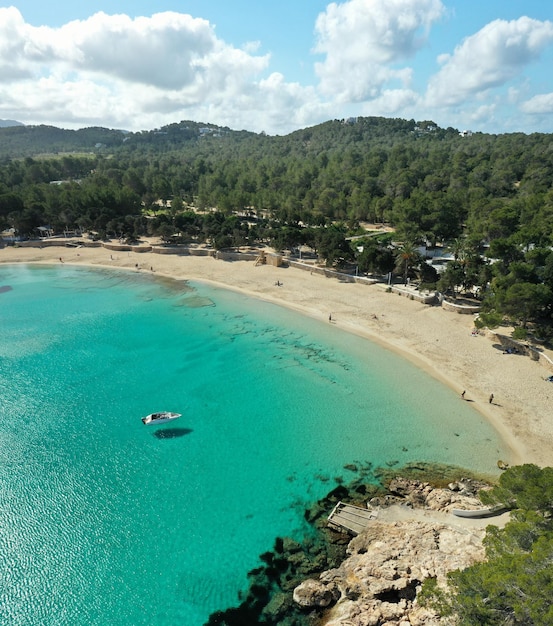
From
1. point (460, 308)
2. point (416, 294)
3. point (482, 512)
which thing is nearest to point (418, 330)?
point (460, 308)

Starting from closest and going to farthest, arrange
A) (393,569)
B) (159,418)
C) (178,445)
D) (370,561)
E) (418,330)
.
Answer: (393,569), (370,561), (178,445), (159,418), (418,330)

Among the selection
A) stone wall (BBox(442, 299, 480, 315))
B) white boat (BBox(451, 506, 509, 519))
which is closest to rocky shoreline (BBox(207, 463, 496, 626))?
white boat (BBox(451, 506, 509, 519))

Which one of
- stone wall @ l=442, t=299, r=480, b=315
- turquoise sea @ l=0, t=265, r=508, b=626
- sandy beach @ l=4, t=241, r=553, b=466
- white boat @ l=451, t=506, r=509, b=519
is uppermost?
stone wall @ l=442, t=299, r=480, b=315

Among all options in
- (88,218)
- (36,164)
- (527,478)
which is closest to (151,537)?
(527,478)

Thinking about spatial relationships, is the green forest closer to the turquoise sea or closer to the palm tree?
the palm tree

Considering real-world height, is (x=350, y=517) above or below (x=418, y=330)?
below

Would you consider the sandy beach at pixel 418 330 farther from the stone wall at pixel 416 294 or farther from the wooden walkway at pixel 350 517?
the wooden walkway at pixel 350 517

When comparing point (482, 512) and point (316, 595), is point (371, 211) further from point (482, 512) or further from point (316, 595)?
point (316, 595)
